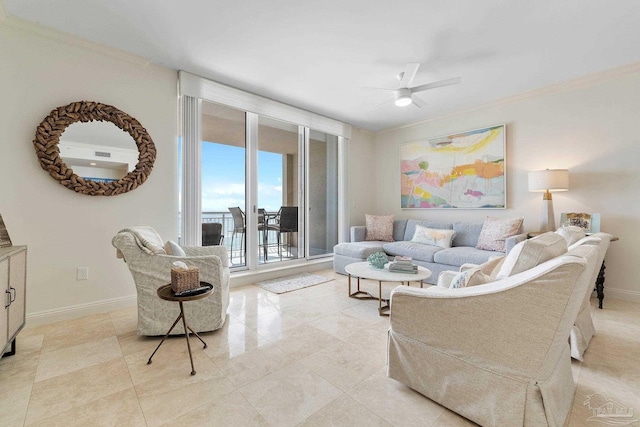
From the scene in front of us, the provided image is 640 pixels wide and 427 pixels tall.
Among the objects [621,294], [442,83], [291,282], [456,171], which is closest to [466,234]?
[456,171]

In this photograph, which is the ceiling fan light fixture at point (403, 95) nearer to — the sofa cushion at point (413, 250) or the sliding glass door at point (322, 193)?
the sliding glass door at point (322, 193)

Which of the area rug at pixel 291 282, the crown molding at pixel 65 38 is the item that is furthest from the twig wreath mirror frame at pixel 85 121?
the area rug at pixel 291 282

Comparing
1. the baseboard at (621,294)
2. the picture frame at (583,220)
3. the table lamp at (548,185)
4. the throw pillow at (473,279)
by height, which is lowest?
the baseboard at (621,294)

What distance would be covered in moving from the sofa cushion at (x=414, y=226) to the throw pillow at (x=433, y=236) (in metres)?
0.17

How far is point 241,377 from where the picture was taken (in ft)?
5.65

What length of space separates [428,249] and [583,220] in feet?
5.72

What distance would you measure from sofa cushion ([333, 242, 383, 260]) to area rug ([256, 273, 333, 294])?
0.53m

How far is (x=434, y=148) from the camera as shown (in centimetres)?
470

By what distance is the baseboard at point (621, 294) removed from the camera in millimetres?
3111

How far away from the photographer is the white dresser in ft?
5.56

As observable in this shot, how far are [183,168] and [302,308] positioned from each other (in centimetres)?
210

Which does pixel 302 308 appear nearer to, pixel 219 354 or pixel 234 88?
pixel 219 354

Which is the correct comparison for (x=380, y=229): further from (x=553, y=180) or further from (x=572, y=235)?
(x=572, y=235)

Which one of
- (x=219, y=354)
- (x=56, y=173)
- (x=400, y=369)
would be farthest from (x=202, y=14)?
(x=400, y=369)
